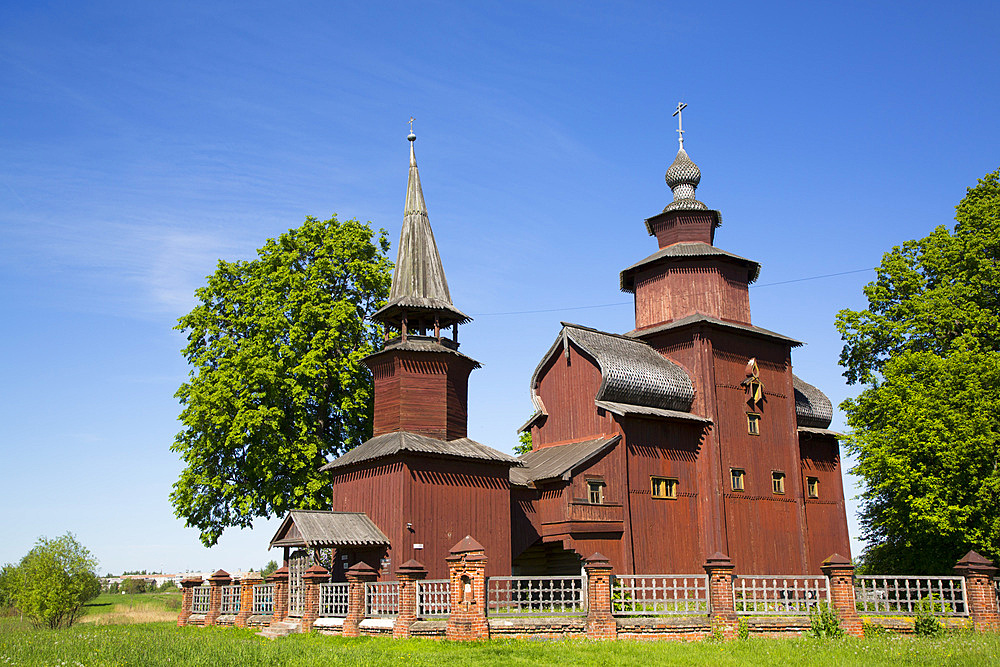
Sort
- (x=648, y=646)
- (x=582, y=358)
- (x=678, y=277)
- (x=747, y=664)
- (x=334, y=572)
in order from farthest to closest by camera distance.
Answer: (x=678, y=277), (x=582, y=358), (x=334, y=572), (x=648, y=646), (x=747, y=664)

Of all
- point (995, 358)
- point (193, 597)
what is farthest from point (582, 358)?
point (193, 597)

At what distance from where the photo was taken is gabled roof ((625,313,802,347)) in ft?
97.1

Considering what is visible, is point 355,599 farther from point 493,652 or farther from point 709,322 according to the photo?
point 709,322

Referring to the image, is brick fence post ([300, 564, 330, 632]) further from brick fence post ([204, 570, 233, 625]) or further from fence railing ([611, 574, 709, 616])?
fence railing ([611, 574, 709, 616])

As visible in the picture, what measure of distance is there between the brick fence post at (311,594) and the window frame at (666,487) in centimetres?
1083

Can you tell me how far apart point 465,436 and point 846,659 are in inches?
565

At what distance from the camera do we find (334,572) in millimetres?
25328

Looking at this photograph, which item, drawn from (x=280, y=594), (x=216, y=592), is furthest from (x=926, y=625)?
(x=216, y=592)

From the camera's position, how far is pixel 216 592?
1029 inches

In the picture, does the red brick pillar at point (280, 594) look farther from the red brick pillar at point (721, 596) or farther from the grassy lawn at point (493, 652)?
the red brick pillar at point (721, 596)

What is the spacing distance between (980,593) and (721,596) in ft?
22.8

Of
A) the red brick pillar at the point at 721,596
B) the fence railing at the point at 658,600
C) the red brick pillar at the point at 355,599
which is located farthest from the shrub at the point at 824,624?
the red brick pillar at the point at 355,599

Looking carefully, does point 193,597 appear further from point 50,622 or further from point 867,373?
point 867,373

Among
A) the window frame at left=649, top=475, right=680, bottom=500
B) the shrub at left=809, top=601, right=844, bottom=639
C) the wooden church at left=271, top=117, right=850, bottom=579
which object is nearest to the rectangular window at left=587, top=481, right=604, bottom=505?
the wooden church at left=271, top=117, right=850, bottom=579
